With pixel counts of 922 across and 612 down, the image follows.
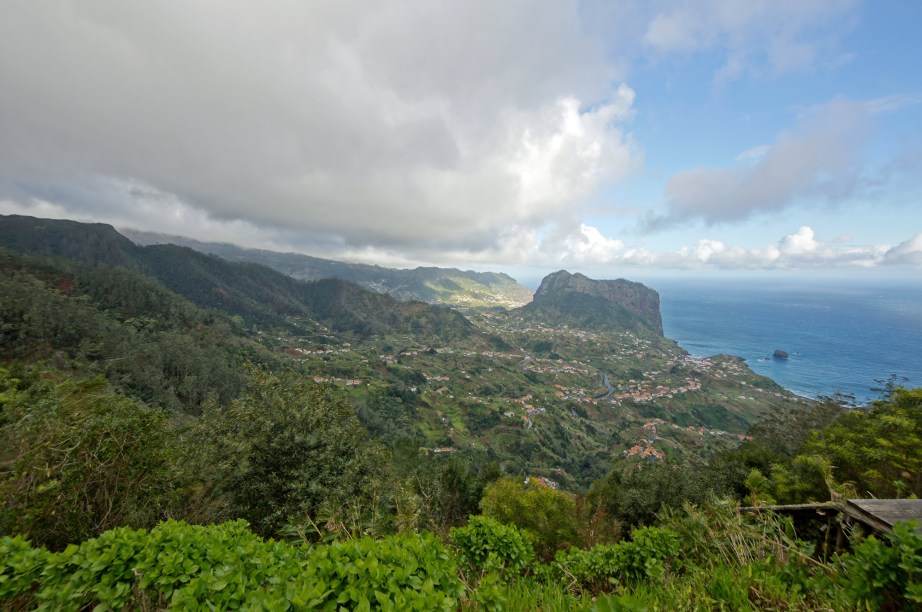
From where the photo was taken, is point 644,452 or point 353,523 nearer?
point 353,523

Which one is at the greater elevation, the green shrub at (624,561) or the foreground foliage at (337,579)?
the foreground foliage at (337,579)

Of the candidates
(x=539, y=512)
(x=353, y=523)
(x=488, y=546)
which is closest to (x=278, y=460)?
(x=353, y=523)

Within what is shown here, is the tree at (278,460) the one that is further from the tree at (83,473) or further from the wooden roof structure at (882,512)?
the wooden roof structure at (882,512)

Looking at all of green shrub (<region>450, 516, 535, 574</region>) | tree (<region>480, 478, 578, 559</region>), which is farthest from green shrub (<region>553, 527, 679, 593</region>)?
tree (<region>480, 478, 578, 559</region>)

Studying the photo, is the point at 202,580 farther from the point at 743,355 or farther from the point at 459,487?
the point at 743,355

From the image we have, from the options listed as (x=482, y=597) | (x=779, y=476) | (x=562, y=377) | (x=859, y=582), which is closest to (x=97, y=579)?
(x=482, y=597)

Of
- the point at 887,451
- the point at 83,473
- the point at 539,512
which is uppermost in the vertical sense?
the point at 83,473

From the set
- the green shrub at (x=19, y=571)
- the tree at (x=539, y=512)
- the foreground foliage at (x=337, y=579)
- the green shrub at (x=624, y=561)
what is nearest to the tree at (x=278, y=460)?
the foreground foliage at (x=337, y=579)

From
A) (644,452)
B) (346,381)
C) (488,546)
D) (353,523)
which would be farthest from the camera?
(346,381)

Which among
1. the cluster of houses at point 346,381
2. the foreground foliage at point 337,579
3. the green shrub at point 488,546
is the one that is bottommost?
the cluster of houses at point 346,381

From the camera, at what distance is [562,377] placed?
5551 inches

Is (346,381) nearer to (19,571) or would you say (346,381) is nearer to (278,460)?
(278,460)

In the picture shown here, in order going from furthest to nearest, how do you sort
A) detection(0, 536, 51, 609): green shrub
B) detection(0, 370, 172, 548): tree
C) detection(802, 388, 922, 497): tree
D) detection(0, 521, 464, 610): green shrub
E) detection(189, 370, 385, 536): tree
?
1. detection(802, 388, 922, 497): tree
2. detection(189, 370, 385, 536): tree
3. detection(0, 370, 172, 548): tree
4. detection(0, 536, 51, 609): green shrub
5. detection(0, 521, 464, 610): green shrub

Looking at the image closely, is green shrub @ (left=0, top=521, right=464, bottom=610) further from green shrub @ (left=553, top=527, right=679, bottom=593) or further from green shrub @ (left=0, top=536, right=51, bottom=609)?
green shrub @ (left=553, top=527, right=679, bottom=593)
